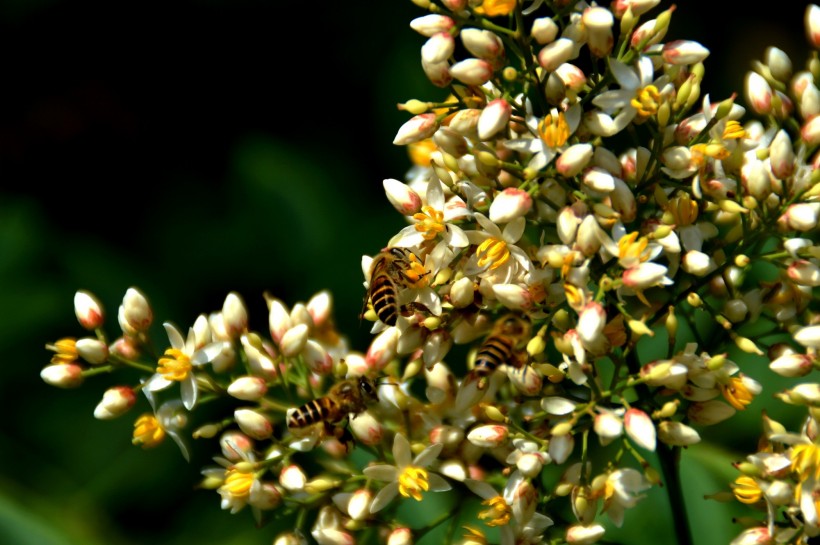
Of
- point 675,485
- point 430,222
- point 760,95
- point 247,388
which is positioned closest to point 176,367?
point 247,388

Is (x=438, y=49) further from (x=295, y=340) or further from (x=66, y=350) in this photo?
(x=66, y=350)

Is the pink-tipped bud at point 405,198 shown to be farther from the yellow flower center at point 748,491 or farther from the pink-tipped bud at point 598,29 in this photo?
the yellow flower center at point 748,491

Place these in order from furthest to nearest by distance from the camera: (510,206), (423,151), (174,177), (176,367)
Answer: (174,177) < (423,151) < (176,367) < (510,206)

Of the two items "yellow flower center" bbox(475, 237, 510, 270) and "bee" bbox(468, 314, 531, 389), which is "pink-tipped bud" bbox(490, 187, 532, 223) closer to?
"yellow flower center" bbox(475, 237, 510, 270)

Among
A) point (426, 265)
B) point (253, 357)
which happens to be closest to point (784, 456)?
point (426, 265)

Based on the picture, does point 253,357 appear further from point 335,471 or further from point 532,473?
point 532,473

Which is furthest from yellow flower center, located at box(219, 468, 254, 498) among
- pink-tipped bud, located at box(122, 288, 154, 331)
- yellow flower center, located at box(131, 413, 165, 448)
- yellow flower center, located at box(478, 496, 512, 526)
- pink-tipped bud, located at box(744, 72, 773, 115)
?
pink-tipped bud, located at box(744, 72, 773, 115)
